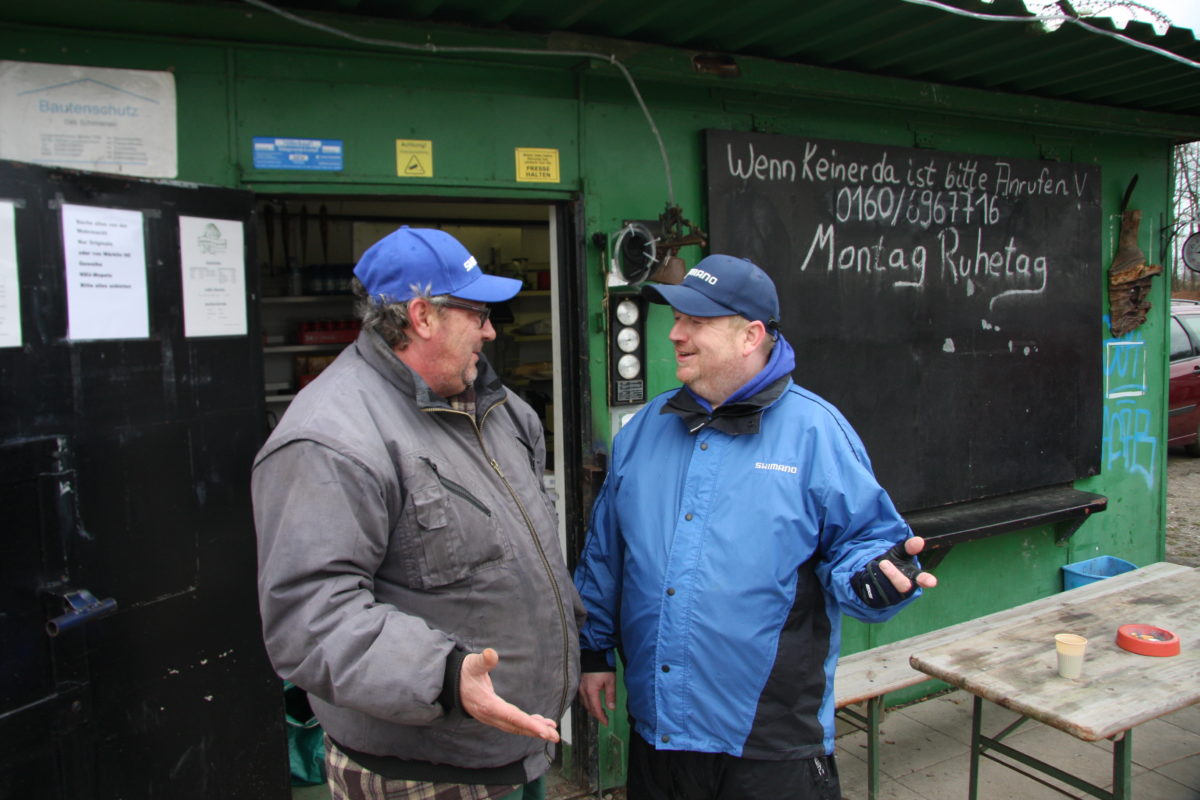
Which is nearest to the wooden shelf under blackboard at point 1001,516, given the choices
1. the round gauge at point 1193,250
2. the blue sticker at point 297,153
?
the round gauge at point 1193,250

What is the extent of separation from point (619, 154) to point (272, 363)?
3605mm

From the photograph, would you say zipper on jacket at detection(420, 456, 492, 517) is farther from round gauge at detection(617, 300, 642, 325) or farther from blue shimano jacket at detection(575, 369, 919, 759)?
round gauge at detection(617, 300, 642, 325)

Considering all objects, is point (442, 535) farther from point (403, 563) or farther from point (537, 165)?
point (537, 165)

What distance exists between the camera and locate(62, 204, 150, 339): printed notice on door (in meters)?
2.24

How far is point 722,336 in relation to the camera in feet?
7.25

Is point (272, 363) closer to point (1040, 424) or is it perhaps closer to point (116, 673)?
point (116, 673)

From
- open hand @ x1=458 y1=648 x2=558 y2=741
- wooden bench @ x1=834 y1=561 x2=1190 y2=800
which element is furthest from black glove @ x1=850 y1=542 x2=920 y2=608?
wooden bench @ x1=834 y1=561 x2=1190 y2=800

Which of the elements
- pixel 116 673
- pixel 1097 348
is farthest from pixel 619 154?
pixel 1097 348

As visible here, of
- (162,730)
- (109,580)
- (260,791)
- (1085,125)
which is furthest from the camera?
(1085,125)

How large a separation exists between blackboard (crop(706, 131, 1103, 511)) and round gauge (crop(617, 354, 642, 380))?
23.9 inches

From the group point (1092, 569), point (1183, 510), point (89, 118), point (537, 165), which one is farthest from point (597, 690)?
point (1183, 510)

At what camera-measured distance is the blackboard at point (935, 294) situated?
3.76m

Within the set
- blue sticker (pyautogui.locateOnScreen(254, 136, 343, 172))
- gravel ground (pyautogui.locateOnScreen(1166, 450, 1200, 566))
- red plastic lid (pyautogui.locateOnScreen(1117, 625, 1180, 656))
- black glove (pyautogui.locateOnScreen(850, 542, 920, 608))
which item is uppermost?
blue sticker (pyautogui.locateOnScreen(254, 136, 343, 172))

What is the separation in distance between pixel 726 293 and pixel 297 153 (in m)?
1.55
